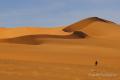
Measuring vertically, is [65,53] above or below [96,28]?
below

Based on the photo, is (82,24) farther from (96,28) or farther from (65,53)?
(65,53)

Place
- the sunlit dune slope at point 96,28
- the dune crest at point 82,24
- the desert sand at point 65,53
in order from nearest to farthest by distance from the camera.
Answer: the desert sand at point 65,53, the sunlit dune slope at point 96,28, the dune crest at point 82,24

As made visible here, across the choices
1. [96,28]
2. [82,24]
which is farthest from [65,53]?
[82,24]

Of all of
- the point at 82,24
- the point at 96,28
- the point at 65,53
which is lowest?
the point at 65,53

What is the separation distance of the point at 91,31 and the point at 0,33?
18411mm

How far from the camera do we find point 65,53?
3058 centimetres

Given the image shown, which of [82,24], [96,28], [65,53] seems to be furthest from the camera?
[82,24]

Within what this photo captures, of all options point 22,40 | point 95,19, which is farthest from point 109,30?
point 22,40

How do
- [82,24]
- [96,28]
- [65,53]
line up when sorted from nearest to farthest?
[65,53] < [96,28] < [82,24]

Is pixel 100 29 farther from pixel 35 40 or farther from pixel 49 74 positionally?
pixel 49 74

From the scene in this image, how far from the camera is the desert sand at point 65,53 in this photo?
16609 mm

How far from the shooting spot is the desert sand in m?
16.6

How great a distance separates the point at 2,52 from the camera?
2773cm

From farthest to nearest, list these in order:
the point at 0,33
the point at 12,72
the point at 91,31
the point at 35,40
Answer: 1. the point at 0,33
2. the point at 91,31
3. the point at 35,40
4. the point at 12,72
